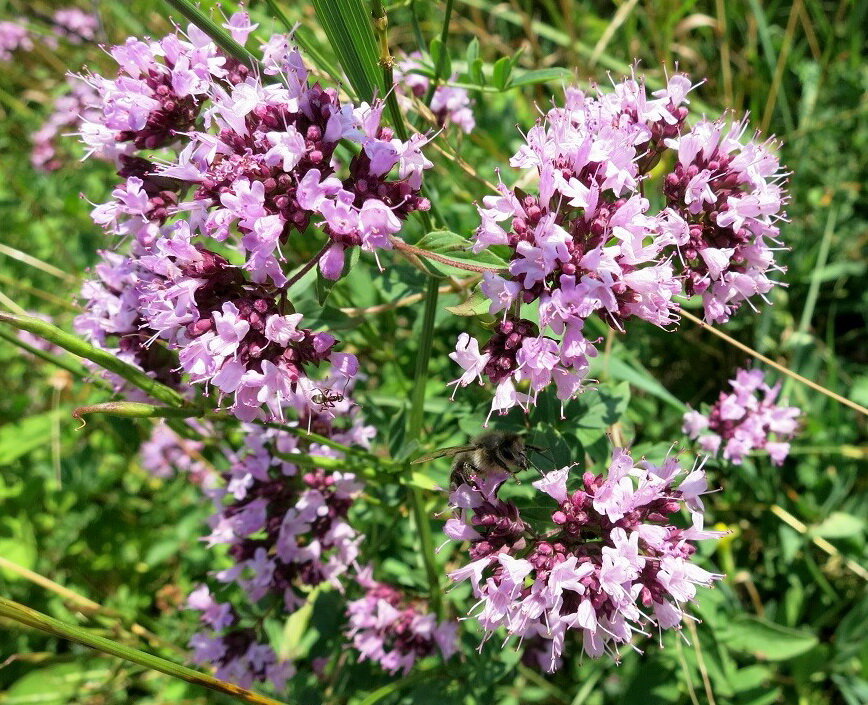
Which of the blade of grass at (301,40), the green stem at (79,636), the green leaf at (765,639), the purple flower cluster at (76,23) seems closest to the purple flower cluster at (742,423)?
the green leaf at (765,639)

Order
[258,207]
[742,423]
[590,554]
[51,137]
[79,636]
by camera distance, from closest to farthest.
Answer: [258,207] → [79,636] → [590,554] → [742,423] → [51,137]

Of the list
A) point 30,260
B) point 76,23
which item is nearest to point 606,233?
point 30,260

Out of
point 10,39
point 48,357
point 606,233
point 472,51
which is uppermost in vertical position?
point 10,39

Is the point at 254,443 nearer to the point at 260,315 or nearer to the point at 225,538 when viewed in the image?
the point at 225,538

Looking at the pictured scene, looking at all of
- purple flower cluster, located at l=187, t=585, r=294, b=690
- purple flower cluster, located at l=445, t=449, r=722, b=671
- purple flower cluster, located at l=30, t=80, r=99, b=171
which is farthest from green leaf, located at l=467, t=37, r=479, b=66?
purple flower cluster, located at l=30, t=80, r=99, b=171

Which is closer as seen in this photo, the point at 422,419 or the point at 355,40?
the point at 355,40

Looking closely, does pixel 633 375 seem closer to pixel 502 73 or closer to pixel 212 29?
pixel 502 73

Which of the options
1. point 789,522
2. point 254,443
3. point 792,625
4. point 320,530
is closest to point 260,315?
point 254,443
